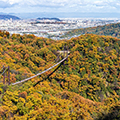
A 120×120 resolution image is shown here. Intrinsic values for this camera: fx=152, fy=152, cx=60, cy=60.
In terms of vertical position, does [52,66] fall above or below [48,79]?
above

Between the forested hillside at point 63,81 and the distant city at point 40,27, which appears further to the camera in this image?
the distant city at point 40,27

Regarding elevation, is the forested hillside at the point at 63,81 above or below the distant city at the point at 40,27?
below

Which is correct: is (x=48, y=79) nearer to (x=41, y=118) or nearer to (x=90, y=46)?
(x=41, y=118)

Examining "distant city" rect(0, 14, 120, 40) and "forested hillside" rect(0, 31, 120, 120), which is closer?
"forested hillside" rect(0, 31, 120, 120)


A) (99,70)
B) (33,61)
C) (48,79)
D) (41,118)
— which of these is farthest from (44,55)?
(41,118)

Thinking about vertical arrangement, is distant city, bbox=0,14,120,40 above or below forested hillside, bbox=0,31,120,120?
above

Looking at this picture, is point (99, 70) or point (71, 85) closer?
point (71, 85)

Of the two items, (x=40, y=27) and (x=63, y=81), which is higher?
(x=40, y=27)

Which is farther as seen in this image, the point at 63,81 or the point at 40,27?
the point at 40,27
